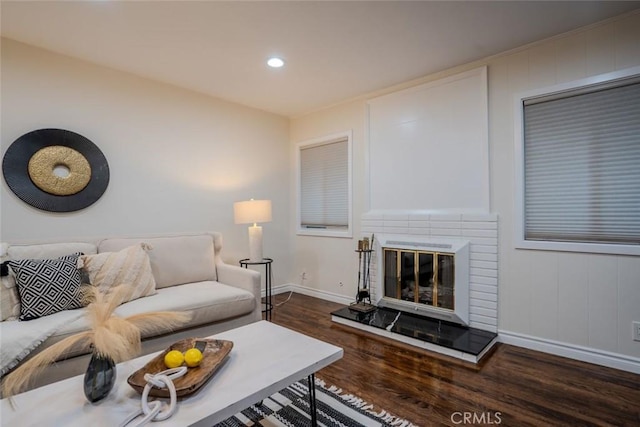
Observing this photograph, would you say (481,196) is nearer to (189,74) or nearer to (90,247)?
(189,74)

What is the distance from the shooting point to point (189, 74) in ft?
10.1

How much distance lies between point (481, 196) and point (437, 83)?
45.8 inches

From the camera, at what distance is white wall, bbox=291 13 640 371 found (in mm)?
2205

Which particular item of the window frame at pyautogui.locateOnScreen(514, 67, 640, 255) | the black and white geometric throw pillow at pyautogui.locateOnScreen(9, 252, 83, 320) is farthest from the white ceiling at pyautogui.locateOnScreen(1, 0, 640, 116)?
the black and white geometric throw pillow at pyautogui.locateOnScreen(9, 252, 83, 320)

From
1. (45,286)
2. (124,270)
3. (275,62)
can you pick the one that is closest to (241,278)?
(124,270)

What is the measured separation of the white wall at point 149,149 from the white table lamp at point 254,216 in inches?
19.4

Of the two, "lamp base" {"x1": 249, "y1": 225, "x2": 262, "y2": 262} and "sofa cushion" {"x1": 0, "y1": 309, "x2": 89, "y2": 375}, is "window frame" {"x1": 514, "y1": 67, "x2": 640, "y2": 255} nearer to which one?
"lamp base" {"x1": 249, "y1": 225, "x2": 262, "y2": 262}

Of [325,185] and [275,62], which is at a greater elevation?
[275,62]

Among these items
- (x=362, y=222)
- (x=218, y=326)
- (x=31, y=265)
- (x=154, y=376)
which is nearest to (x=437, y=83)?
(x=362, y=222)

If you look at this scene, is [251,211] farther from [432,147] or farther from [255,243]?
[432,147]

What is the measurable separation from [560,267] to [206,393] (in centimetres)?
258

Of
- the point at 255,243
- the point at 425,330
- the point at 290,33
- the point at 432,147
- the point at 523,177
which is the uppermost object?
the point at 290,33

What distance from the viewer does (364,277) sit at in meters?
3.56

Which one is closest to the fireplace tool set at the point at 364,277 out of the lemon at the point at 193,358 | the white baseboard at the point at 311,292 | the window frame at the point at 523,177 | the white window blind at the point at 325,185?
the white baseboard at the point at 311,292
